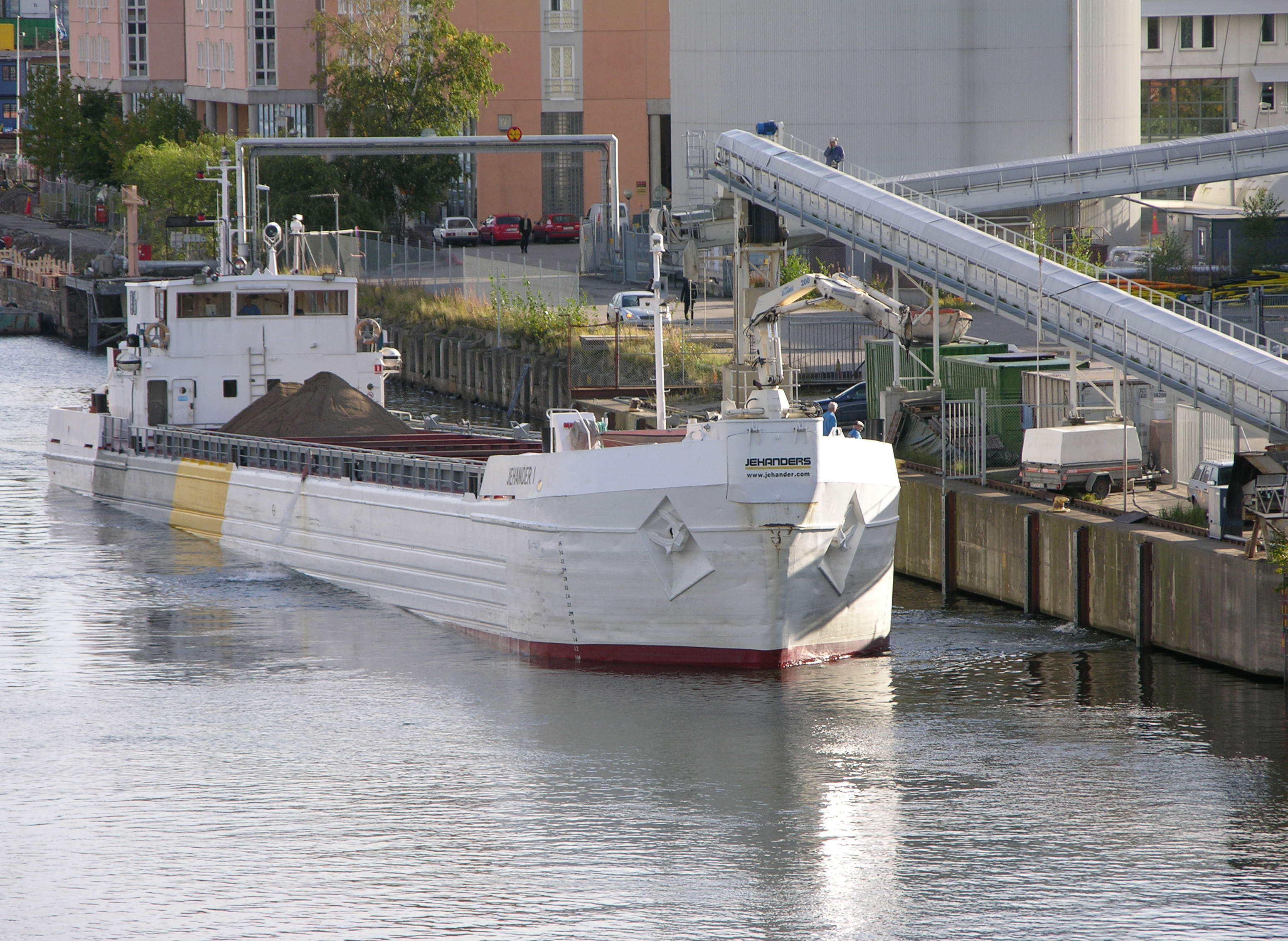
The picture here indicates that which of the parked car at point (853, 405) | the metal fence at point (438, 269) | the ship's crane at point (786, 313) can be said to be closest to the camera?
the ship's crane at point (786, 313)

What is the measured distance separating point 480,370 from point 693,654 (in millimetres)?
32253

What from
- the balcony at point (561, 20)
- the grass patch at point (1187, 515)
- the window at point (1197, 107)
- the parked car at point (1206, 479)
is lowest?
the grass patch at point (1187, 515)

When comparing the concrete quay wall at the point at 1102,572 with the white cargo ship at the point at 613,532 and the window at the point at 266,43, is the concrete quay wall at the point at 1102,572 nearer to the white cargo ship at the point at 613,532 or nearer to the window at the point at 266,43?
the white cargo ship at the point at 613,532

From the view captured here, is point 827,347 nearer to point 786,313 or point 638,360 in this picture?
point 638,360

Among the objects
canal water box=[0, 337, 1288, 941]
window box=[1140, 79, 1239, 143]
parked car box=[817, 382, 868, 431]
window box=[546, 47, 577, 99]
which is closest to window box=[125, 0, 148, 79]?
window box=[546, 47, 577, 99]

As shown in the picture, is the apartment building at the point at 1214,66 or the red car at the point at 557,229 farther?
the apartment building at the point at 1214,66

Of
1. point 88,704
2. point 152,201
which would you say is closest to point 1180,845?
point 88,704

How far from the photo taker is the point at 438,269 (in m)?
69.1

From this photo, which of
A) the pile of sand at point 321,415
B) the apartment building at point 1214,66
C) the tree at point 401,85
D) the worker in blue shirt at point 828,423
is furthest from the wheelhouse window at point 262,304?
the apartment building at point 1214,66

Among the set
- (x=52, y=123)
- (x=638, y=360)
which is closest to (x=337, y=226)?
(x=638, y=360)

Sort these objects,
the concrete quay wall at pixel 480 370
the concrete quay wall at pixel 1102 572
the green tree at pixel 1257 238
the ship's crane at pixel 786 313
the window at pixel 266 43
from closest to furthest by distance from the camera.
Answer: the ship's crane at pixel 786 313 → the concrete quay wall at pixel 1102 572 → the concrete quay wall at pixel 480 370 → the green tree at pixel 1257 238 → the window at pixel 266 43

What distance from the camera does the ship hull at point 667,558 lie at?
2236 centimetres

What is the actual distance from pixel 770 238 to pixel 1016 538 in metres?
6.34

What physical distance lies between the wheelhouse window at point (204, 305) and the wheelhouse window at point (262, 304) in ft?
0.81
